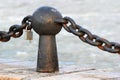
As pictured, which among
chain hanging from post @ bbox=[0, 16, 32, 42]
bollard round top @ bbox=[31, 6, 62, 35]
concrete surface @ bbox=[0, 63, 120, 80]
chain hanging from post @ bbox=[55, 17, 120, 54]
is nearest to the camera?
Answer: chain hanging from post @ bbox=[55, 17, 120, 54]

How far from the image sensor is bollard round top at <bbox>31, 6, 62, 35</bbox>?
15.1ft

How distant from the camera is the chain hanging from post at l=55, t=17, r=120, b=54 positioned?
422 centimetres

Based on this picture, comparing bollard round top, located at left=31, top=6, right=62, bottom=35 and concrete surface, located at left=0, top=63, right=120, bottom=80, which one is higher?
bollard round top, located at left=31, top=6, right=62, bottom=35

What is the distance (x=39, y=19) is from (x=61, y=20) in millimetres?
205

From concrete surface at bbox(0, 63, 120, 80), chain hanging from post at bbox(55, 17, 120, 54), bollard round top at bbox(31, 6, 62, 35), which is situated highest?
bollard round top at bbox(31, 6, 62, 35)

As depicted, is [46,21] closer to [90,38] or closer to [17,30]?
[17,30]

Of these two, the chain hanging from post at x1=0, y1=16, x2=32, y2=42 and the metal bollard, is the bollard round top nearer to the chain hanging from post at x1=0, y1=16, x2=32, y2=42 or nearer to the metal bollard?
the metal bollard

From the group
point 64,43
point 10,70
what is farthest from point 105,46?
point 64,43

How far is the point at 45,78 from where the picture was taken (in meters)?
4.32

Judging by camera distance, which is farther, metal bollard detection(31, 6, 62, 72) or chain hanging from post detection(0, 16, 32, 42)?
chain hanging from post detection(0, 16, 32, 42)

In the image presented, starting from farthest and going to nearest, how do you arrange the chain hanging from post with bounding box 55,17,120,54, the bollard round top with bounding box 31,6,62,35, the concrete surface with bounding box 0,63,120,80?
the bollard round top with bounding box 31,6,62,35
the concrete surface with bounding box 0,63,120,80
the chain hanging from post with bounding box 55,17,120,54

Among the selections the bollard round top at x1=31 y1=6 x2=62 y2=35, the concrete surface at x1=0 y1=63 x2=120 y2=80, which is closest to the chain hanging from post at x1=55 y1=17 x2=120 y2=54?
the bollard round top at x1=31 y1=6 x2=62 y2=35

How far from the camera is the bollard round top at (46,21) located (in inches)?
181

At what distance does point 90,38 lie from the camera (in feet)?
14.3
